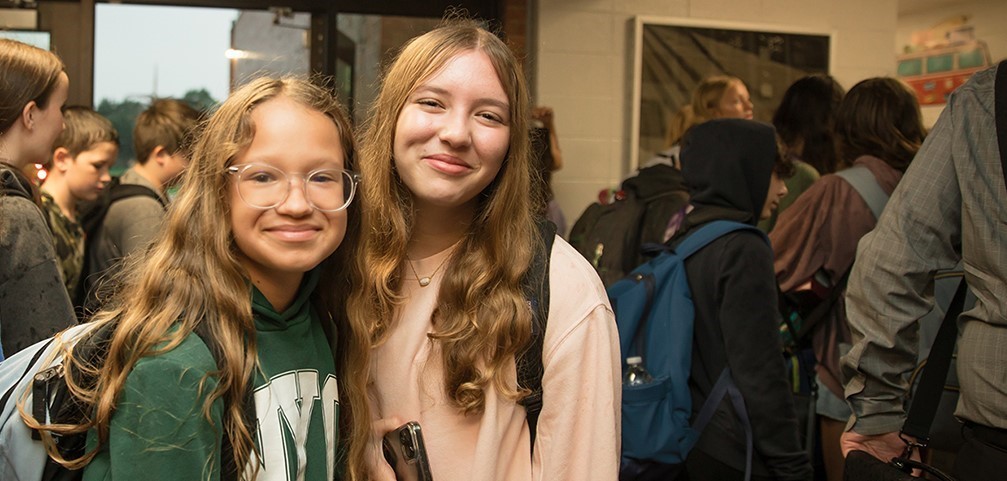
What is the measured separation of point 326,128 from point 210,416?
1.67 ft

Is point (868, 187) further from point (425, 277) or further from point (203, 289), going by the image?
point (203, 289)

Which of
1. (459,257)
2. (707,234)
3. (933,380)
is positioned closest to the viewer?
(459,257)

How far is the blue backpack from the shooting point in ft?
8.23

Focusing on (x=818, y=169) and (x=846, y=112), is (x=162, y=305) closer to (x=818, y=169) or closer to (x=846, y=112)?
(x=846, y=112)

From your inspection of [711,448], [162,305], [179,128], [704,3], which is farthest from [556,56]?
[162,305]

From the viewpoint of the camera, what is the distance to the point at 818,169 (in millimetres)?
4180

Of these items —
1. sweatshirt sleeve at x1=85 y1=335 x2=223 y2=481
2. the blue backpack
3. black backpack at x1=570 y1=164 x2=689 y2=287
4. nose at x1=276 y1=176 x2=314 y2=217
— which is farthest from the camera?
black backpack at x1=570 y1=164 x2=689 y2=287

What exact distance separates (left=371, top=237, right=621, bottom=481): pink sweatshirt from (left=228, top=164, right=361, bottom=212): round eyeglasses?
34 centimetres

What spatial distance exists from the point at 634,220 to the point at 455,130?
2208 millimetres

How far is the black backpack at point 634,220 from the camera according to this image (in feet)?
12.3

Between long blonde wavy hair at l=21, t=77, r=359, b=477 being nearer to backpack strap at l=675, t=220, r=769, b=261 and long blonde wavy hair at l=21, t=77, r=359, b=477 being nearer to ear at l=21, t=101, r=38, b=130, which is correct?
ear at l=21, t=101, r=38, b=130

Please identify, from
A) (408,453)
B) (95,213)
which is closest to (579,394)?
(408,453)

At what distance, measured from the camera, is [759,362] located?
8.36 ft

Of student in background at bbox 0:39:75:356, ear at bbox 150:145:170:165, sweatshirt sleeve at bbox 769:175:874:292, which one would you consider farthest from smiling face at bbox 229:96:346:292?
ear at bbox 150:145:170:165
